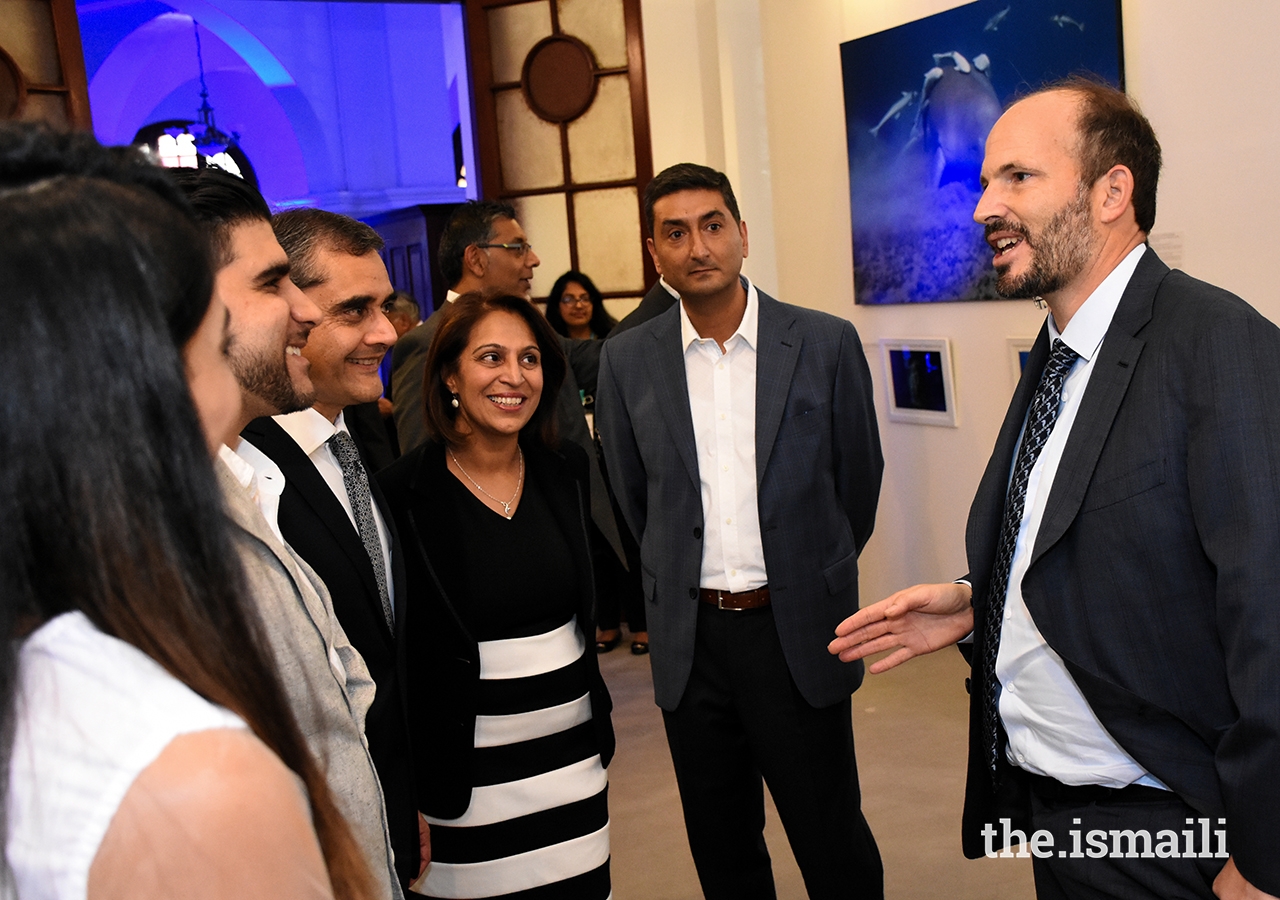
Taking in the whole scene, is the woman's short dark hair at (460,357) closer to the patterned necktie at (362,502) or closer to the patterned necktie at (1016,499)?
the patterned necktie at (362,502)

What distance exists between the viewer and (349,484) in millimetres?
2148

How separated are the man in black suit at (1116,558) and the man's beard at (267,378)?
3.69 ft

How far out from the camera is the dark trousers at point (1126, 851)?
162cm

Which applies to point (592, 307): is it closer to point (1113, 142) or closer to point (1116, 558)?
point (1113, 142)

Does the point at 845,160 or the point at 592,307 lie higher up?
the point at 845,160

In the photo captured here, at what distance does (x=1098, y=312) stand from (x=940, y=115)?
10.0 feet

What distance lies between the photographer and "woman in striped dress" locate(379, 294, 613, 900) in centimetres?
241

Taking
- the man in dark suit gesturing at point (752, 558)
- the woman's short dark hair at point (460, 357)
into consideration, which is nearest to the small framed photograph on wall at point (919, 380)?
the man in dark suit gesturing at point (752, 558)

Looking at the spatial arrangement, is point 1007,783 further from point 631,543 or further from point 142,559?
point 631,543

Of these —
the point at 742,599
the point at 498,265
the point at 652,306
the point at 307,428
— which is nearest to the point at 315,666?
the point at 307,428

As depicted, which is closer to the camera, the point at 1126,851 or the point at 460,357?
the point at 1126,851

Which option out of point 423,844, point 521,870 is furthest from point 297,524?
point 521,870

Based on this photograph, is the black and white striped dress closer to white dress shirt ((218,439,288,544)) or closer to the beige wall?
white dress shirt ((218,439,288,544))

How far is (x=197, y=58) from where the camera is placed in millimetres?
11844
